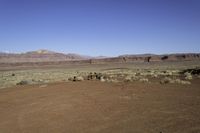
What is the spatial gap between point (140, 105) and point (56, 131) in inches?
212

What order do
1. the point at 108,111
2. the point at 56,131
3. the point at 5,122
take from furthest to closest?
the point at 108,111 → the point at 5,122 → the point at 56,131

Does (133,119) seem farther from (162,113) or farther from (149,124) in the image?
(162,113)

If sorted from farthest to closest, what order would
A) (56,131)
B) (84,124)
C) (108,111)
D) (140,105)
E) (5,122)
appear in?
(140,105) < (108,111) < (5,122) < (84,124) < (56,131)

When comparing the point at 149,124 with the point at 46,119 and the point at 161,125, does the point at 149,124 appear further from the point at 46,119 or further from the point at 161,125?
the point at 46,119

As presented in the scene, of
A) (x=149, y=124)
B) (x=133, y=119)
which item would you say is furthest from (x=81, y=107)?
(x=149, y=124)

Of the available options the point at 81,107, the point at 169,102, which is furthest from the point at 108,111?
the point at 169,102

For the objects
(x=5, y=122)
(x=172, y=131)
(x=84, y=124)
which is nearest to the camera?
(x=172, y=131)

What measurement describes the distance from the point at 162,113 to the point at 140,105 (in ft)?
6.75

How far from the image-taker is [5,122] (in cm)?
1016

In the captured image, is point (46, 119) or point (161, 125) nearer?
point (161, 125)

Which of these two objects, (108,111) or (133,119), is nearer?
(133,119)

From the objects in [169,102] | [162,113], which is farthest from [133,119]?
[169,102]

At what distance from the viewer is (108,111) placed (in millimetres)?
11375

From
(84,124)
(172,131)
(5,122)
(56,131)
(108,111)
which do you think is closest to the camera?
(172,131)
